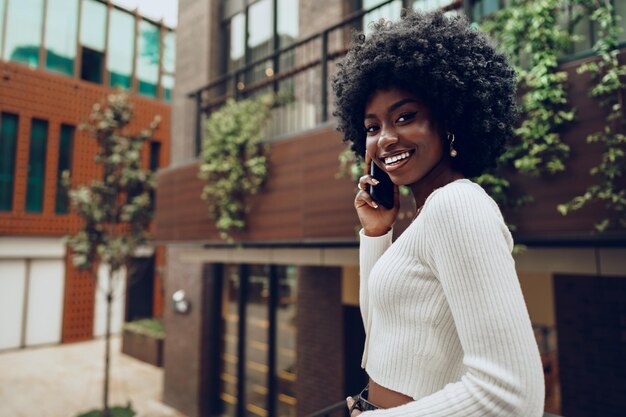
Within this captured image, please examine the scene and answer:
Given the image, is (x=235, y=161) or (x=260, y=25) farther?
(x=260, y=25)

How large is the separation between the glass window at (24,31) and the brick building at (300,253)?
4820 millimetres

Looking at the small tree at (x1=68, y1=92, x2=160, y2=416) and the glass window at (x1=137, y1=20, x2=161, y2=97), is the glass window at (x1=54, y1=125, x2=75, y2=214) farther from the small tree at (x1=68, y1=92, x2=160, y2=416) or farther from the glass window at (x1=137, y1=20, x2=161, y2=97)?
the small tree at (x1=68, y1=92, x2=160, y2=416)

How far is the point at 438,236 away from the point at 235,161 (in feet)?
16.7

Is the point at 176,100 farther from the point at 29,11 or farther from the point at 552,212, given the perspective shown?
the point at 552,212

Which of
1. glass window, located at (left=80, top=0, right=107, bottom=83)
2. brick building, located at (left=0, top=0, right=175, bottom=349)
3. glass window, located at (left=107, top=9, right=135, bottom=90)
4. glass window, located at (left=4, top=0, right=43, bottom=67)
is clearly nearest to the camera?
glass window, located at (left=4, top=0, right=43, bottom=67)

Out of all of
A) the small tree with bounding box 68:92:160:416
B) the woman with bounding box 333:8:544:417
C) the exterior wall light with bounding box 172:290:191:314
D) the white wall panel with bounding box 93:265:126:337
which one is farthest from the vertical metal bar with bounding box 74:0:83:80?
the woman with bounding box 333:8:544:417

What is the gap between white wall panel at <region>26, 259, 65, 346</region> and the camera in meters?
14.1

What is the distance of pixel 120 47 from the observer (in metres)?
15.1

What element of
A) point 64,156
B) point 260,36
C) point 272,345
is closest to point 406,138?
point 272,345

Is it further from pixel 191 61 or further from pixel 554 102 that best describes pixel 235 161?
pixel 191 61

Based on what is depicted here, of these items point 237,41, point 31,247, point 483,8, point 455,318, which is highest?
point 237,41

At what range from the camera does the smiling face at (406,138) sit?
115cm

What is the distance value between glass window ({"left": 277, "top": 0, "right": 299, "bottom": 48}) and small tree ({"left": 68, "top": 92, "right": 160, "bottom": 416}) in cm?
335

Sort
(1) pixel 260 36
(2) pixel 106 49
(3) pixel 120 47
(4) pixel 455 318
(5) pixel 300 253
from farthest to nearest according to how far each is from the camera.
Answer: (3) pixel 120 47 → (2) pixel 106 49 → (1) pixel 260 36 → (5) pixel 300 253 → (4) pixel 455 318
